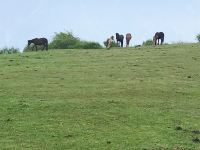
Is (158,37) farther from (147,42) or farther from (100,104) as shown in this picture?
(100,104)

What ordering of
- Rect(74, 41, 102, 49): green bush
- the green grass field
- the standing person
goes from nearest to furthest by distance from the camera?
the green grass field
the standing person
Rect(74, 41, 102, 49): green bush

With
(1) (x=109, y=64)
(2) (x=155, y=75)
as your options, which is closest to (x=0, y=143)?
(2) (x=155, y=75)

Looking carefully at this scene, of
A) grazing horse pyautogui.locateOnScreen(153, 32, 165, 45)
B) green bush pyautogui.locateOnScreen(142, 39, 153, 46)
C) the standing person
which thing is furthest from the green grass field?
green bush pyautogui.locateOnScreen(142, 39, 153, 46)

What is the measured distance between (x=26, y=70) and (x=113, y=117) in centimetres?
1186

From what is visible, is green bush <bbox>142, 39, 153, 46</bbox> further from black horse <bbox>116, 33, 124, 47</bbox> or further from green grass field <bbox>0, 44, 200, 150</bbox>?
green grass field <bbox>0, 44, 200, 150</bbox>

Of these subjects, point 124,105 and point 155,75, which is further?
point 155,75

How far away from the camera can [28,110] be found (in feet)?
58.2

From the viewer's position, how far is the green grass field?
14562 mm

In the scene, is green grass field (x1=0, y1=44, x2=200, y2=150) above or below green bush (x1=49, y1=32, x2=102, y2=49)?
below

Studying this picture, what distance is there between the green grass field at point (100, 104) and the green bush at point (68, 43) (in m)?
17.8

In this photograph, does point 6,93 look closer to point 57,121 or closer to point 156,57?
point 57,121

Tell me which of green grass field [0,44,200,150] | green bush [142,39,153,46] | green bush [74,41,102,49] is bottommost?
green grass field [0,44,200,150]

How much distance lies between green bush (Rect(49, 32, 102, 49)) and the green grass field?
17825 millimetres

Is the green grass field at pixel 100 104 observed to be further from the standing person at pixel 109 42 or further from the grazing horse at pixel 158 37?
the grazing horse at pixel 158 37
